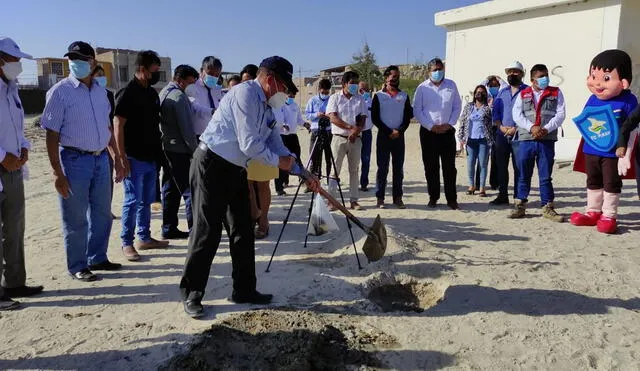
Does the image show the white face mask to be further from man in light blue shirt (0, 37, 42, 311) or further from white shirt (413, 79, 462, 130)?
white shirt (413, 79, 462, 130)

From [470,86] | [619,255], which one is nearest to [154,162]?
[619,255]

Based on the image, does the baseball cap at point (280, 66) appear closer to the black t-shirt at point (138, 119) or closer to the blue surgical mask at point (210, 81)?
the black t-shirt at point (138, 119)

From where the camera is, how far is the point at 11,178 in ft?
13.2

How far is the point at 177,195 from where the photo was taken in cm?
605

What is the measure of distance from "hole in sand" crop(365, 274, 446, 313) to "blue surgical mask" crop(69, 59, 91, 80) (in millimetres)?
3214

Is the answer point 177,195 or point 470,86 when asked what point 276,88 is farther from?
point 470,86

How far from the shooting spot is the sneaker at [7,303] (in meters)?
3.97

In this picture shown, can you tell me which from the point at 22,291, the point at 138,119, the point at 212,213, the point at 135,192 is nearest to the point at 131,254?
the point at 135,192

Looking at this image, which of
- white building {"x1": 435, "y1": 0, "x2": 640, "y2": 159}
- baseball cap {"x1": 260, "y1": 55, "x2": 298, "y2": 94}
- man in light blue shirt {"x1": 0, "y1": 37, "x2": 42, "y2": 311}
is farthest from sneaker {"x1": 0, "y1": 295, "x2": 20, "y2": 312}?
white building {"x1": 435, "y1": 0, "x2": 640, "y2": 159}

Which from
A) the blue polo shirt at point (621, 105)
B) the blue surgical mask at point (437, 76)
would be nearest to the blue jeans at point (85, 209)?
the blue surgical mask at point (437, 76)

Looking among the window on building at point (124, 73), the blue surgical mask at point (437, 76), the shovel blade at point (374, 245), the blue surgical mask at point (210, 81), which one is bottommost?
the shovel blade at point (374, 245)

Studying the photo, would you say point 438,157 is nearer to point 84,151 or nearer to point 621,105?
point 621,105

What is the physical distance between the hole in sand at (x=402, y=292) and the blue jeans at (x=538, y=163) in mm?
3104

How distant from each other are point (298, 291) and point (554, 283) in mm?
2325
